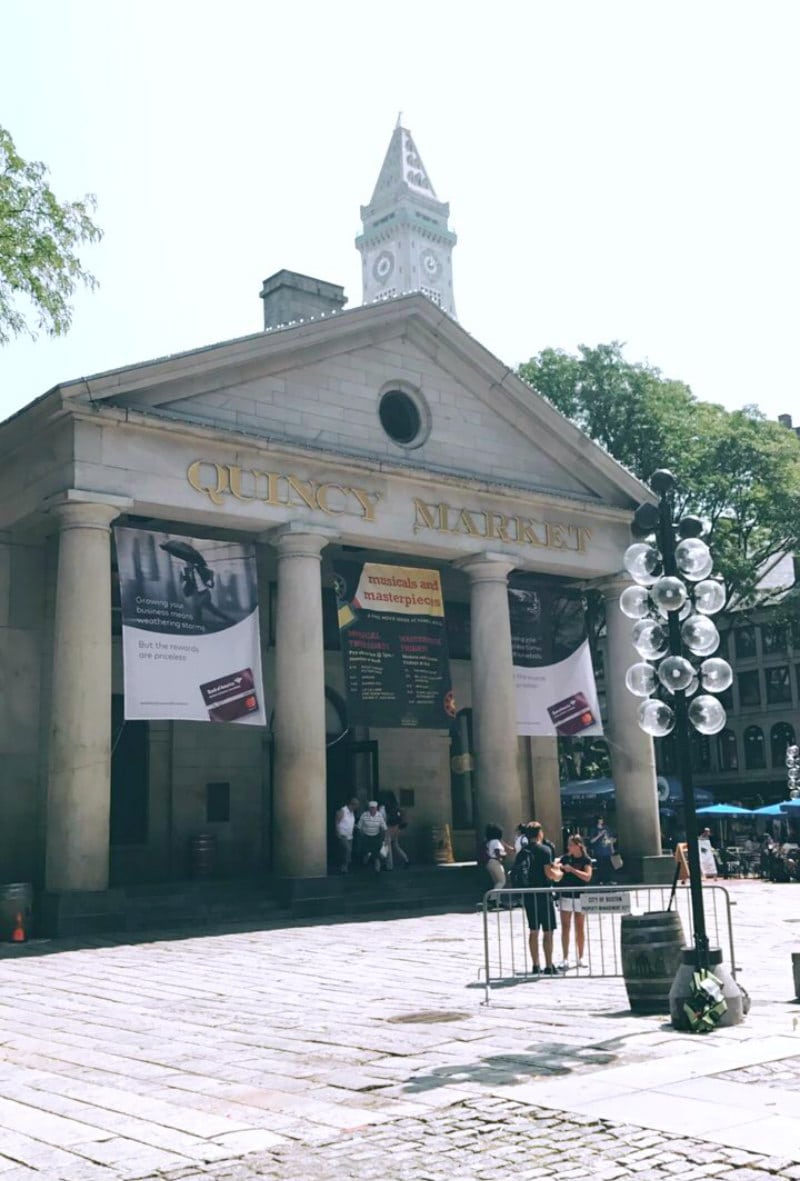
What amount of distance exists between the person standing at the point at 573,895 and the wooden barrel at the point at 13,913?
8.71 metres

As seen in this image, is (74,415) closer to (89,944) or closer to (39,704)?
(39,704)

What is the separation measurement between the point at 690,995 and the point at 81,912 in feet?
39.7

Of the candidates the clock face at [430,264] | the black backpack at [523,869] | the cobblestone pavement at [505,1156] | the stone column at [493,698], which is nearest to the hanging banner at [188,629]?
the stone column at [493,698]

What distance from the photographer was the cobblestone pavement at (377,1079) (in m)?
6.58

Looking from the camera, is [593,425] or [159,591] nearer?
[159,591]

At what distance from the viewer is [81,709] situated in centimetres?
2048

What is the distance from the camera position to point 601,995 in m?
12.7

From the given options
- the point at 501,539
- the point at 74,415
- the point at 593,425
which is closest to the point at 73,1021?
the point at 74,415

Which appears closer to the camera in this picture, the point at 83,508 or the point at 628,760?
the point at 83,508

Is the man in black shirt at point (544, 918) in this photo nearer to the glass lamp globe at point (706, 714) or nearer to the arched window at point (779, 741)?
the glass lamp globe at point (706, 714)

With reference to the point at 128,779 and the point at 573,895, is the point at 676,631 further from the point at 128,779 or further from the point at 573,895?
the point at 128,779

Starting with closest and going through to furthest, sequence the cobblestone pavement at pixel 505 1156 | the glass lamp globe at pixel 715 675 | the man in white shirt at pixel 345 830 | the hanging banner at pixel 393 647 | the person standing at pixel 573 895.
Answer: the cobblestone pavement at pixel 505 1156
the glass lamp globe at pixel 715 675
the person standing at pixel 573 895
the hanging banner at pixel 393 647
the man in white shirt at pixel 345 830

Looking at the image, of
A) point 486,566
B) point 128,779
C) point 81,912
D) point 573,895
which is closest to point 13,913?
point 81,912

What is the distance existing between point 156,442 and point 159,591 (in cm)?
268
